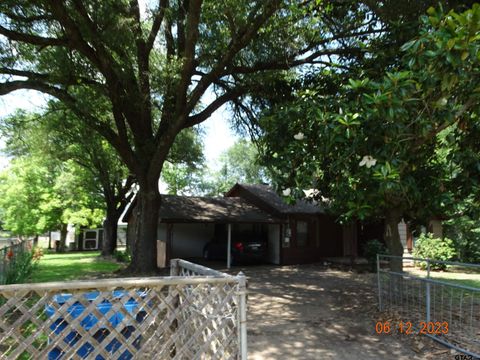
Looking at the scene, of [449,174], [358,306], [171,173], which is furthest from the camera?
[171,173]

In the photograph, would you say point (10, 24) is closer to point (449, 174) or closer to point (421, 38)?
point (421, 38)

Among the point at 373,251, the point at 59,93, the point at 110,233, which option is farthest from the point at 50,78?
the point at 110,233

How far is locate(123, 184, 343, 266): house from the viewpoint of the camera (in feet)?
57.3

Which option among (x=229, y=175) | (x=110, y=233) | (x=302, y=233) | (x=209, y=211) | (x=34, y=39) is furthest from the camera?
(x=229, y=175)

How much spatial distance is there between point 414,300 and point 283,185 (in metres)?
3.67

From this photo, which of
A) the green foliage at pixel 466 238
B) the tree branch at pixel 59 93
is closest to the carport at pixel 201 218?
the tree branch at pixel 59 93

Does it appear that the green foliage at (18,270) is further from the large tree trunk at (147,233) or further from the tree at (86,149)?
the tree at (86,149)

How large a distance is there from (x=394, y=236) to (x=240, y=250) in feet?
32.8

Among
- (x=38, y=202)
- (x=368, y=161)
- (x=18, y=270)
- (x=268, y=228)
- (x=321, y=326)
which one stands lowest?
(x=321, y=326)

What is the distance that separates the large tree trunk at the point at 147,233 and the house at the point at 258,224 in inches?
87.1

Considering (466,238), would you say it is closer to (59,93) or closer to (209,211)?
(209,211)

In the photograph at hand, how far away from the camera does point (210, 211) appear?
18.3 meters

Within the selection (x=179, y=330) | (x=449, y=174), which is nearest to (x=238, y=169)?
(x=449, y=174)

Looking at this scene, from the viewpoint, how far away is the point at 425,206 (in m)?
7.38
